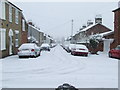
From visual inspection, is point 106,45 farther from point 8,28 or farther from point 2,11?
point 2,11

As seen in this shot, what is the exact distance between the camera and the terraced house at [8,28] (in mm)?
19483

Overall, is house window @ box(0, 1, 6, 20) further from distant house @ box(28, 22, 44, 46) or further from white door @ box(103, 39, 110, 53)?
distant house @ box(28, 22, 44, 46)

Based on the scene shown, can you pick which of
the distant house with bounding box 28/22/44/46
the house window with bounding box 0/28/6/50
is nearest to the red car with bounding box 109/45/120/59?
the house window with bounding box 0/28/6/50

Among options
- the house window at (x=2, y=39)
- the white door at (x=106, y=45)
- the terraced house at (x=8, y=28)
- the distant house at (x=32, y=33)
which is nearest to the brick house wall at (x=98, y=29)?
the distant house at (x=32, y=33)

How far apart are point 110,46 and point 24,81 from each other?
1011 inches

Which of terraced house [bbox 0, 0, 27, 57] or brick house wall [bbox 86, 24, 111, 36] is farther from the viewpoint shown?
brick house wall [bbox 86, 24, 111, 36]

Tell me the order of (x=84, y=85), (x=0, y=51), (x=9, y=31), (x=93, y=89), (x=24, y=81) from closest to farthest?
1. (x=93, y=89)
2. (x=84, y=85)
3. (x=24, y=81)
4. (x=0, y=51)
5. (x=9, y=31)

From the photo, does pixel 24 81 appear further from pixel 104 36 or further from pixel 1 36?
A: pixel 104 36

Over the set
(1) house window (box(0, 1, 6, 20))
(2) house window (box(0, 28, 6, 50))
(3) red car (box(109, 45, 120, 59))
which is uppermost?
(1) house window (box(0, 1, 6, 20))

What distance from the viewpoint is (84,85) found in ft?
27.2

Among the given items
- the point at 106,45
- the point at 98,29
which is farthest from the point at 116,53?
the point at 98,29

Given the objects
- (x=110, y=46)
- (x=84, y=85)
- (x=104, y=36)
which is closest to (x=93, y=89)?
(x=84, y=85)

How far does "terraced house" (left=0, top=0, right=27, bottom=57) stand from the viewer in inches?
767

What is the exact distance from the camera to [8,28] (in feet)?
70.5
